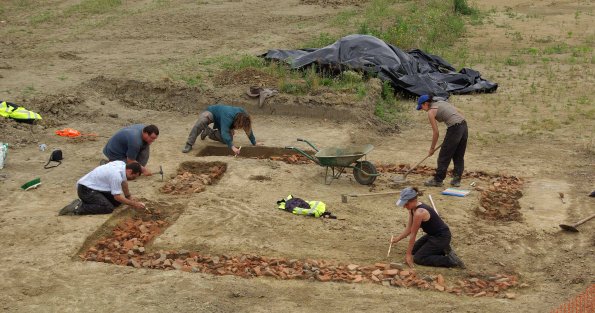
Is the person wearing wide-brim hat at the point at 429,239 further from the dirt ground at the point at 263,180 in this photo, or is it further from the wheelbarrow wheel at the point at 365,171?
the wheelbarrow wheel at the point at 365,171

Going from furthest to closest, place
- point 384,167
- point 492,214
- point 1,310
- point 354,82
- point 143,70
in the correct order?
point 143,70
point 354,82
point 384,167
point 492,214
point 1,310

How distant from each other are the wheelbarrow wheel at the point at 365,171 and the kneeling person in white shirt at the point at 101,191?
3414 millimetres

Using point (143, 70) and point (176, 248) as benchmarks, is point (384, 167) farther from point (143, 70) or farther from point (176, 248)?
point (143, 70)

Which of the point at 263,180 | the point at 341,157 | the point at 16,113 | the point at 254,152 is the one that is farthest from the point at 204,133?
the point at 16,113

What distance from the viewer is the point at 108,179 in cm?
1012

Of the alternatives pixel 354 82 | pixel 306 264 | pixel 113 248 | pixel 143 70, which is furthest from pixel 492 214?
pixel 143 70

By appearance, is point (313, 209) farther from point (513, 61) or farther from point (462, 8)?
point (462, 8)

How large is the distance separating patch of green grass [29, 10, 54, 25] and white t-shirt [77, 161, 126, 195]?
14826 mm

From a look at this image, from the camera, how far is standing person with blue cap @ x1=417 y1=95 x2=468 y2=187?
11.8 meters

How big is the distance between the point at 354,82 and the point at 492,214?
20.5 feet

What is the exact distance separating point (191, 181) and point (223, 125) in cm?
140

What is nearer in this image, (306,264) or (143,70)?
(306,264)

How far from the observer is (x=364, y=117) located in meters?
15.1

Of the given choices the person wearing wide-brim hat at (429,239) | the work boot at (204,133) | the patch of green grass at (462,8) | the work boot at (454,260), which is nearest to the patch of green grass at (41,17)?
the work boot at (204,133)
